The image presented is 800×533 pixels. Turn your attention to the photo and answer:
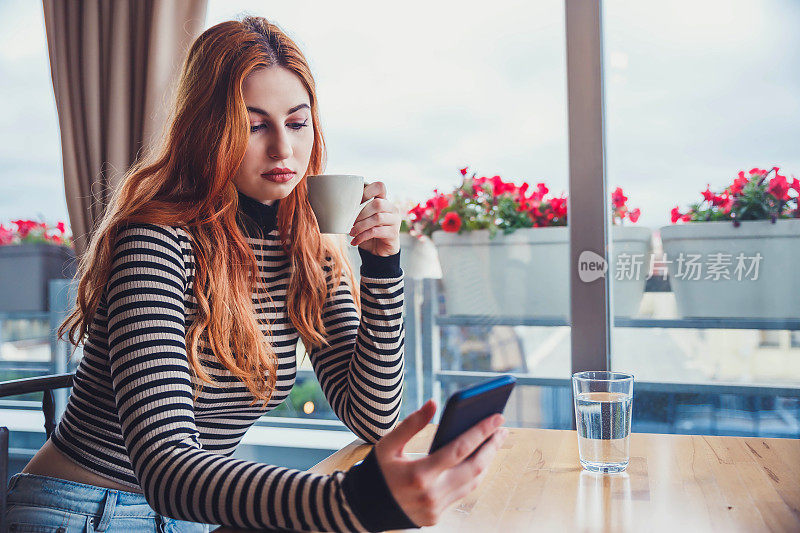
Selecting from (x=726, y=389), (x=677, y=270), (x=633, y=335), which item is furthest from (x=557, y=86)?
(x=726, y=389)

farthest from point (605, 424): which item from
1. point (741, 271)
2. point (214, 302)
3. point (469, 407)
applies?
point (741, 271)

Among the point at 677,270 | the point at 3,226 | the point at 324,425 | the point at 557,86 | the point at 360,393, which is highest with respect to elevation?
the point at 557,86

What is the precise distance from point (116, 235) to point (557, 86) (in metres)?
1.50

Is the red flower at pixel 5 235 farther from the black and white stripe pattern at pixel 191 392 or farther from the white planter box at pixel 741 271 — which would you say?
the white planter box at pixel 741 271

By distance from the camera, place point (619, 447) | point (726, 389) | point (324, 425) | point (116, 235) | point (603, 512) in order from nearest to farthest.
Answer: point (603, 512)
point (619, 447)
point (116, 235)
point (726, 389)
point (324, 425)

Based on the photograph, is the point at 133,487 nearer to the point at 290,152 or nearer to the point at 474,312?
the point at 290,152

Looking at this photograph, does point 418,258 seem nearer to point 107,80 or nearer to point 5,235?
point 107,80

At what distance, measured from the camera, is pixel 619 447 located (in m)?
0.99

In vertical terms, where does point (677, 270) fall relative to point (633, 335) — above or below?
above

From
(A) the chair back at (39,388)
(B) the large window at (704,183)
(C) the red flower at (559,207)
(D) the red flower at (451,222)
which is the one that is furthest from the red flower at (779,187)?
(A) the chair back at (39,388)

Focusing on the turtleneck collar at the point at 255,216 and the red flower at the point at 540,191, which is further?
the red flower at the point at 540,191

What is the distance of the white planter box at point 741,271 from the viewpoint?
1.89 meters

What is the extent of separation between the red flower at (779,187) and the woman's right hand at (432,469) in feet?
5.09

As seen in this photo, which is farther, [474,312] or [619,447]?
[474,312]
